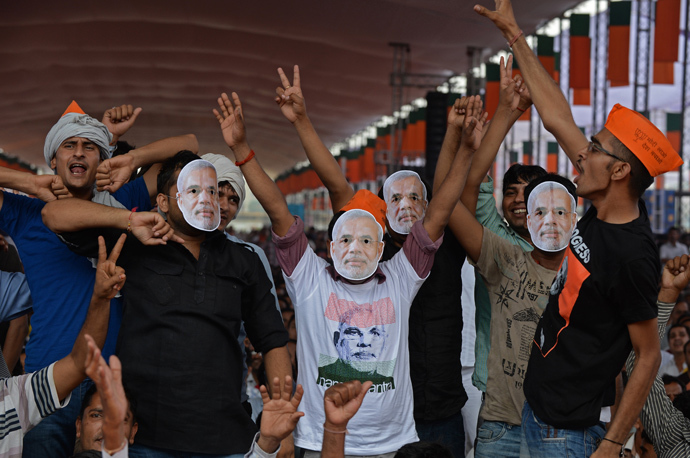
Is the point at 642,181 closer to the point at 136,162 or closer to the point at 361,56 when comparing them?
the point at 136,162

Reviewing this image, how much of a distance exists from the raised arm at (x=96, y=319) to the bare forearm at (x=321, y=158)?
3.79ft

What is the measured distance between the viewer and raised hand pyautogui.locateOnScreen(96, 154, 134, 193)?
318 cm

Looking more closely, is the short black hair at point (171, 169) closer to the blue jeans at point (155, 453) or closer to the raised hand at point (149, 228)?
Answer: the raised hand at point (149, 228)

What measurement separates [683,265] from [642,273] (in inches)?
20.9

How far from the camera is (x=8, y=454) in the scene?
2824mm

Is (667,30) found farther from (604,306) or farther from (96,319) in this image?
(96,319)

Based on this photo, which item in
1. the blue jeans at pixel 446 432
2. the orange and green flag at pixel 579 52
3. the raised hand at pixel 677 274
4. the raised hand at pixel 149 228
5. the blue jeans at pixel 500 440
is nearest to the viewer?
the raised hand at pixel 149 228

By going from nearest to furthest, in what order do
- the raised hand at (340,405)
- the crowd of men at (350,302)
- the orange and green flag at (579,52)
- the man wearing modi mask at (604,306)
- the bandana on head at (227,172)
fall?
the raised hand at (340,405) < the man wearing modi mask at (604,306) < the crowd of men at (350,302) < the bandana on head at (227,172) < the orange and green flag at (579,52)

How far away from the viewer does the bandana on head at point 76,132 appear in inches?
134

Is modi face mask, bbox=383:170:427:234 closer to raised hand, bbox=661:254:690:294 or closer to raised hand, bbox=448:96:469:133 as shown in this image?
raised hand, bbox=448:96:469:133

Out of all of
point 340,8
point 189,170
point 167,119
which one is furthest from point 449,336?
point 167,119

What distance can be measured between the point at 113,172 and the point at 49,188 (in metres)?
0.28

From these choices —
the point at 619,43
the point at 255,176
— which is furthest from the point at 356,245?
the point at 619,43

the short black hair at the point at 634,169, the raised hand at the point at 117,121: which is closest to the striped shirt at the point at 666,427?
the short black hair at the point at 634,169
